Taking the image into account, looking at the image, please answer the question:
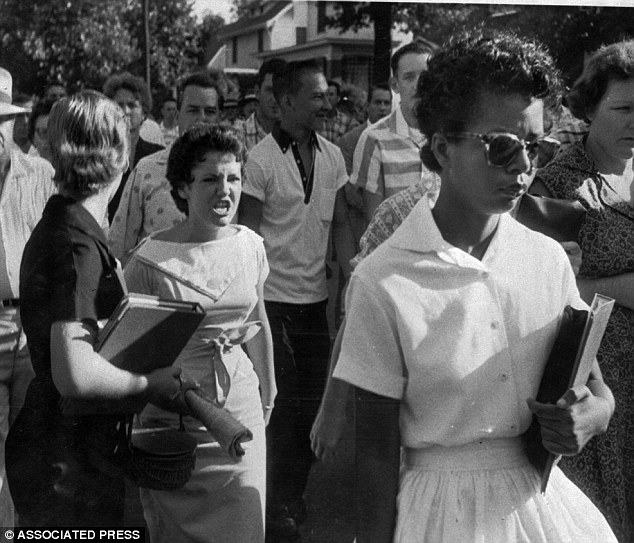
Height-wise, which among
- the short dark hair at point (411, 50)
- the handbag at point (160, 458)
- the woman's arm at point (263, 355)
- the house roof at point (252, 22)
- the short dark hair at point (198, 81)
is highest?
the house roof at point (252, 22)

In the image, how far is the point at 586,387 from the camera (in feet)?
5.71

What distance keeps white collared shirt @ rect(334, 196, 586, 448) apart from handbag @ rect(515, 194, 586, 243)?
741 mm

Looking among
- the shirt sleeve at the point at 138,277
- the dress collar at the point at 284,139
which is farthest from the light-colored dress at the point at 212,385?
the dress collar at the point at 284,139

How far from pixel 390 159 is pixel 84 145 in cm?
124

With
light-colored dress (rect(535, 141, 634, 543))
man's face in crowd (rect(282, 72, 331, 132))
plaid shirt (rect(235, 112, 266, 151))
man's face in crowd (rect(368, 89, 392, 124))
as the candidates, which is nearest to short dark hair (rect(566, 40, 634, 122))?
light-colored dress (rect(535, 141, 634, 543))

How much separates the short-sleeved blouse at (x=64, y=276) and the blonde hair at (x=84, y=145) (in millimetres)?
59

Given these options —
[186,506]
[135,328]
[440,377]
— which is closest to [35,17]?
[135,328]

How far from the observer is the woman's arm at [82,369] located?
2154mm

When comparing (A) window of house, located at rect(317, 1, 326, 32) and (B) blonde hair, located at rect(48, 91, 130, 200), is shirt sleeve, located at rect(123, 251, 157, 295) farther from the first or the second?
(A) window of house, located at rect(317, 1, 326, 32)

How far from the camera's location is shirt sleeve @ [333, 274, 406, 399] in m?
1.67

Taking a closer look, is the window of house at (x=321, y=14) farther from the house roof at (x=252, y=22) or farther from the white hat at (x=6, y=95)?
the white hat at (x=6, y=95)

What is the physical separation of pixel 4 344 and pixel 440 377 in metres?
1.63

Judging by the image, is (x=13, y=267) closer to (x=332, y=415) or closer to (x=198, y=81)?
(x=198, y=81)

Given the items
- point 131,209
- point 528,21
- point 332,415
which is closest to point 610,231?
point 528,21
